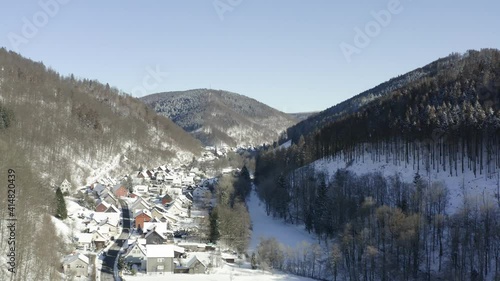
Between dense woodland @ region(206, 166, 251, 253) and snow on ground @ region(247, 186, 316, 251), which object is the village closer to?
dense woodland @ region(206, 166, 251, 253)

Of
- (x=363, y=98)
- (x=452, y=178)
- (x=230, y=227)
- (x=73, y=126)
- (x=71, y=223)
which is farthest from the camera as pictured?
(x=363, y=98)

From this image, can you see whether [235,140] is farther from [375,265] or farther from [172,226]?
[375,265]

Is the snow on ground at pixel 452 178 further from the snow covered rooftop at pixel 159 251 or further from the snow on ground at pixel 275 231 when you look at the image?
the snow covered rooftop at pixel 159 251

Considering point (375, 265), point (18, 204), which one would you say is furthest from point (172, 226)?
point (18, 204)

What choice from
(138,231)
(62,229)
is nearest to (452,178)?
(138,231)

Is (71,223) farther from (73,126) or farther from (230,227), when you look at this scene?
(73,126)

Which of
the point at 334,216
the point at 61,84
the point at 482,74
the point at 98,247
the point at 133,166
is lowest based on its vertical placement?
the point at 98,247
